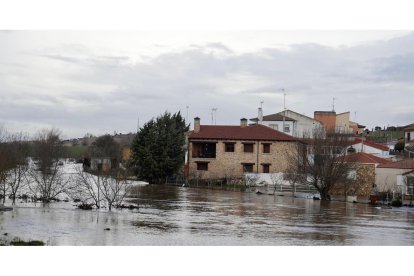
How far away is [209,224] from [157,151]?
2476 centimetres

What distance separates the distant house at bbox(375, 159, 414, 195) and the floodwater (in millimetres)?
5444

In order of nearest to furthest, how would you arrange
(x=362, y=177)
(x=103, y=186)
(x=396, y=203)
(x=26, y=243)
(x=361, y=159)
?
(x=26, y=243) < (x=103, y=186) < (x=396, y=203) < (x=362, y=177) < (x=361, y=159)

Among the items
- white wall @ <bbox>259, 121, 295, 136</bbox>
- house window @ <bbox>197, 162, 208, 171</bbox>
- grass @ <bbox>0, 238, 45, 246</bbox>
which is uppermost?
white wall @ <bbox>259, 121, 295, 136</bbox>

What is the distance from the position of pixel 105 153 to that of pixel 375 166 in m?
18.2

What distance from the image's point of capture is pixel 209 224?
69.3ft

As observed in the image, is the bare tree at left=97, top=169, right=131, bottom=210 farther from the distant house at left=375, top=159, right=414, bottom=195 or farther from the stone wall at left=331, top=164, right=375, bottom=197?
the distant house at left=375, top=159, right=414, bottom=195

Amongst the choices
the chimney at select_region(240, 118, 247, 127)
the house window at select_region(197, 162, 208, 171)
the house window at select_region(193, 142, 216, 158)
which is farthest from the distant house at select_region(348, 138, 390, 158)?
the house window at select_region(197, 162, 208, 171)

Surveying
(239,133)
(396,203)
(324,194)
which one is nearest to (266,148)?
(239,133)

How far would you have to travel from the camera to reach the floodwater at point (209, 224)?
17.6 metres

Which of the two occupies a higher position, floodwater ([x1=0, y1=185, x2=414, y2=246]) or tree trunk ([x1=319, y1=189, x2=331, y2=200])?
tree trunk ([x1=319, y1=189, x2=331, y2=200])

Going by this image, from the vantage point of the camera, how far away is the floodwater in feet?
57.8

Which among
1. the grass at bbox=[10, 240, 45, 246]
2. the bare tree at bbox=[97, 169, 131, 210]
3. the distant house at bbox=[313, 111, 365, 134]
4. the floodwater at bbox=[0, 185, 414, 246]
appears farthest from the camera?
the distant house at bbox=[313, 111, 365, 134]

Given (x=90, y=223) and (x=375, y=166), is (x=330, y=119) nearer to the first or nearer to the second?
(x=375, y=166)

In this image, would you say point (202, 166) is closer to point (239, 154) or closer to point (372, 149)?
point (239, 154)
